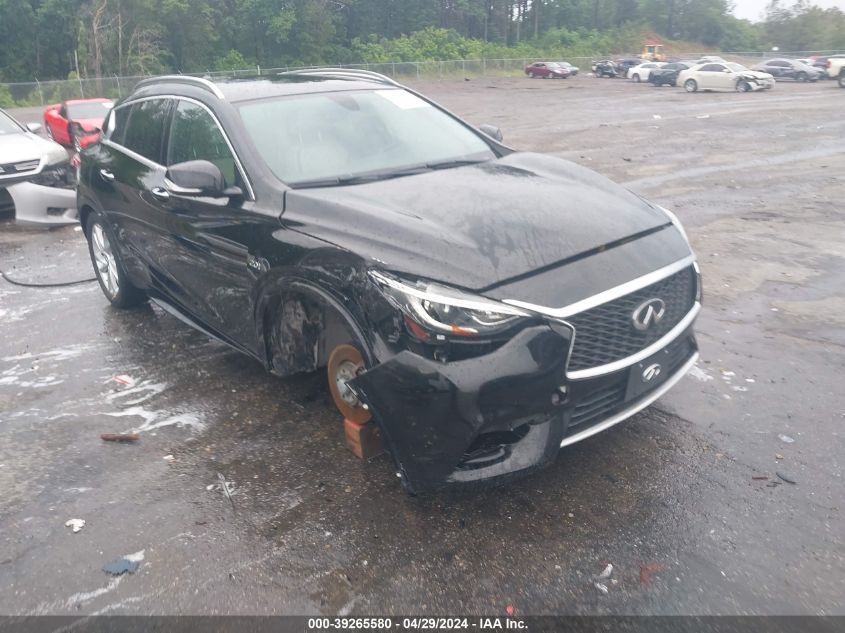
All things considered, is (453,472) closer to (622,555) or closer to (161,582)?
(622,555)

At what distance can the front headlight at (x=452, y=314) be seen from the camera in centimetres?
311

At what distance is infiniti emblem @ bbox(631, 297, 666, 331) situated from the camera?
3.43 m

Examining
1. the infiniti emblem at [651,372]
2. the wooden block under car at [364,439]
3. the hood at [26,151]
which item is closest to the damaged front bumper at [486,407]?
the infiniti emblem at [651,372]

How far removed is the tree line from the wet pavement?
57.2m

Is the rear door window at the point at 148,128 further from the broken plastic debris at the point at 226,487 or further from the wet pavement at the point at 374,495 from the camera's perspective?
the broken plastic debris at the point at 226,487

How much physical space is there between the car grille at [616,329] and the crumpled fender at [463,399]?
12 centimetres

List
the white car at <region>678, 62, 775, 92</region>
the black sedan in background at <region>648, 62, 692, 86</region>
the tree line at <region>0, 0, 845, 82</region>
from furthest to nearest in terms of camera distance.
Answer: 1. the tree line at <region>0, 0, 845, 82</region>
2. the black sedan in background at <region>648, 62, 692, 86</region>
3. the white car at <region>678, 62, 775, 92</region>

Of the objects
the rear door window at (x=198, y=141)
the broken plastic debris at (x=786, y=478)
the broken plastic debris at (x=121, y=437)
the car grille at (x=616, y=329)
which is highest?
the rear door window at (x=198, y=141)

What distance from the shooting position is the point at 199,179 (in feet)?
13.8

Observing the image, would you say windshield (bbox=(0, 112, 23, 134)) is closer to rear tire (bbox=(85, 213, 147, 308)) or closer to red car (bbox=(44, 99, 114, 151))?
red car (bbox=(44, 99, 114, 151))

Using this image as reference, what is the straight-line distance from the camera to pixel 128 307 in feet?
21.2

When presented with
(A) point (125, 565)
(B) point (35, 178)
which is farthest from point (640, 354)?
(B) point (35, 178)

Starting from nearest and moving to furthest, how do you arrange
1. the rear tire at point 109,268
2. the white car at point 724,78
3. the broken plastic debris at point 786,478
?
the broken plastic debris at point 786,478 < the rear tire at point 109,268 < the white car at point 724,78

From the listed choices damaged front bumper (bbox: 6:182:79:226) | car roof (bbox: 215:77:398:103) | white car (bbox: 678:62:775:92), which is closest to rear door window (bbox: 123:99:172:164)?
→ car roof (bbox: 215:77:398:103)
